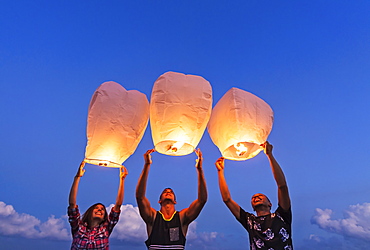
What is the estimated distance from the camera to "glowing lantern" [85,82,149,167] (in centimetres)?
373

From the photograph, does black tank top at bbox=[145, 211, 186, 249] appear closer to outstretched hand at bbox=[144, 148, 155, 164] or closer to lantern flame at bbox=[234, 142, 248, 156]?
outstretched hand at bbox=[144, 148, 155, 164]

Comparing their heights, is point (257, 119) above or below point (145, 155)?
above

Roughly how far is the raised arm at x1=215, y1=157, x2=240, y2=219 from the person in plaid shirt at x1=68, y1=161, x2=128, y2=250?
1.26m

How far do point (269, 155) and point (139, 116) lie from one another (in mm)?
1647

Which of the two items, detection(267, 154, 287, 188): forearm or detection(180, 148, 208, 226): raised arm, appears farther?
detection(180, 148, 208, 226): raised arm

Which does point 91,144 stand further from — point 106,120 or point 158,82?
point 158,82

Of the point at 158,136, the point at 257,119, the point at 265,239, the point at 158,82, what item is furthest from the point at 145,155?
the point at 265,239

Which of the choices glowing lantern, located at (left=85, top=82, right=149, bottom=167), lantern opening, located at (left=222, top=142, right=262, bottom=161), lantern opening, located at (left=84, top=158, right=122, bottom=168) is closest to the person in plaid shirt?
lantern opening, located at (left=84, top=158, right=122, bottom=168)

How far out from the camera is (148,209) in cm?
357

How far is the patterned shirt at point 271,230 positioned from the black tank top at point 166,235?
2.50 ft

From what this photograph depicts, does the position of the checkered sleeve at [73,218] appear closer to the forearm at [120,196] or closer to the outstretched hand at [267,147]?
the forearm at [120,196]

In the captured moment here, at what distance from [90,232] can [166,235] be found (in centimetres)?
93

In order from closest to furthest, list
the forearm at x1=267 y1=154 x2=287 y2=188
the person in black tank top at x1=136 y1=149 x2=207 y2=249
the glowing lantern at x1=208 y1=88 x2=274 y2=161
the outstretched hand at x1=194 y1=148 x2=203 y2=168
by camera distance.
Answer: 1. the person in black tank top at x1=136 y1=149 x2=207 y2=249
2. the forearm at x1=267 y1=154 x2=287 y2=188
3. the glowing lantern at x1=208 y1=88 x2=274 y2=161
4. the outstretched hand at x1=194 y1=148 x2=203 y2=168

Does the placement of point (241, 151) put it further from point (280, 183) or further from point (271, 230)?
point (271, 230)
